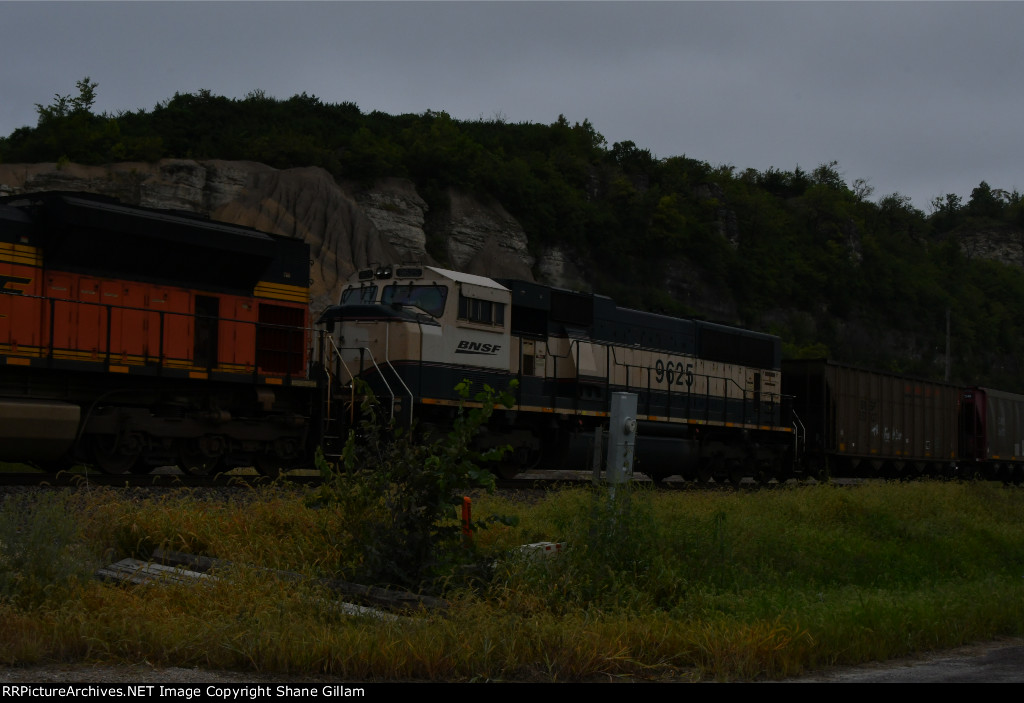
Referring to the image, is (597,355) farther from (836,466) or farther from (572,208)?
(572,208)

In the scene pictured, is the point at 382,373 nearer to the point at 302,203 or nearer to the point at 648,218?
the point at 302,203

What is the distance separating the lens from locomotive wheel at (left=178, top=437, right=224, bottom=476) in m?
14.0

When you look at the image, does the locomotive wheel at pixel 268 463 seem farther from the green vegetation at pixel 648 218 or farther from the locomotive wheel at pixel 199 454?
the green vegetation at pixel 648 218

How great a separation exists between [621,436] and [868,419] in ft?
63.4

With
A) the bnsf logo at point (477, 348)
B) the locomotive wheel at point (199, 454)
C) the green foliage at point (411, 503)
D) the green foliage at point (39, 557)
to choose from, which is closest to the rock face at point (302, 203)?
the bnsf logo at point (477, 348)

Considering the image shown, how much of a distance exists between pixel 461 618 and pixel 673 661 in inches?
54.1

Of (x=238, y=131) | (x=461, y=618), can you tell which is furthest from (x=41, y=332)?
(x=238, y=131)

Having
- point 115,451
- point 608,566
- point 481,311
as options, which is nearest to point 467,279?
point 481,311

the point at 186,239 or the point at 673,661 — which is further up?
the point at 186,239

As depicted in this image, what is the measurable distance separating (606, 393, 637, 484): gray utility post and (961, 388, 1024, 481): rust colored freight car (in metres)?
25.1

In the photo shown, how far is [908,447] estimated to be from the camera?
2800 centimetres

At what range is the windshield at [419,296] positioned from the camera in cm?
1658

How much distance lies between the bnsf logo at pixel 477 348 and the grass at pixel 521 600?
5.85m

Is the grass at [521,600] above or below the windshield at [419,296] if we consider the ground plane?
below
